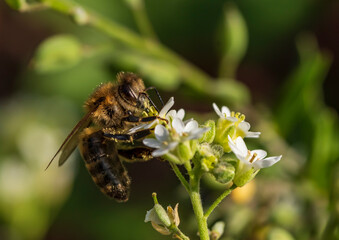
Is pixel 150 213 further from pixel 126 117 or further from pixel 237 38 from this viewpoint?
pixel 237 38

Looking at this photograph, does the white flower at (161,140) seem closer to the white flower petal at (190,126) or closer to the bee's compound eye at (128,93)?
the white flower petal at (190,126)

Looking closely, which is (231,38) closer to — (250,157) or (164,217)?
(250,157)

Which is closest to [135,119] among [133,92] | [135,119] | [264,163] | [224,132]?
[135,119]

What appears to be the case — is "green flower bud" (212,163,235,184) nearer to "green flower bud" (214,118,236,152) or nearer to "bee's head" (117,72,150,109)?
"green flower bud" (214,118,236,152)

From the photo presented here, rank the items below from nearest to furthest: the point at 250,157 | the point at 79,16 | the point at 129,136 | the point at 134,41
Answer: the point at 250,157 → the point at 129,136 → the point at 79,16 → the point at 134,41

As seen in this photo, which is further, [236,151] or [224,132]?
[224,132]

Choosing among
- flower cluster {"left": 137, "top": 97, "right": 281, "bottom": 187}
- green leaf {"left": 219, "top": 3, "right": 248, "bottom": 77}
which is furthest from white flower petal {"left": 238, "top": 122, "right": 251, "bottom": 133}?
green leaf {"left": 219, "top": 3, "right": 248, "bottom": 77}

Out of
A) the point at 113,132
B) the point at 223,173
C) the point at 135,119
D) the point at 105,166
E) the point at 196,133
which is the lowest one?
the point at 105,166
